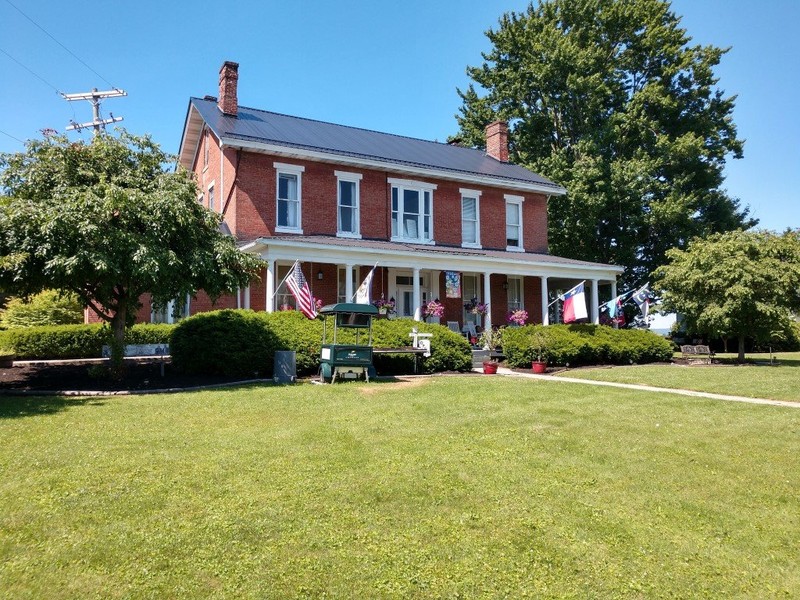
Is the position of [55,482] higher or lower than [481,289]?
lower

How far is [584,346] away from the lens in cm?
1800

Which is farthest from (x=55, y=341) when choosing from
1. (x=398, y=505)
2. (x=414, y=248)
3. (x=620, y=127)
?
(x=620, y=127)

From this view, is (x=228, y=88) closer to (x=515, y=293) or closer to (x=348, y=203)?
(x=348, y=203)

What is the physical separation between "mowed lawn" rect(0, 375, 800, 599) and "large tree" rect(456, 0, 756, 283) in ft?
84.2

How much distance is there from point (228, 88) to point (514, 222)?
13550 mm

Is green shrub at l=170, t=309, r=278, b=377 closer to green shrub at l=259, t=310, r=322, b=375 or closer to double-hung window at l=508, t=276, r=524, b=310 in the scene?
green shrub at l=259, t=310, r=322, b=375

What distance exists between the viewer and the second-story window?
26047mm

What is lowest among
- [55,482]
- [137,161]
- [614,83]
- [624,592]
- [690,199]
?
[624,592]

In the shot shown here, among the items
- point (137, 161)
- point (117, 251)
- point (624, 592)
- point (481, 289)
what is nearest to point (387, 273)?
point (481, 289)

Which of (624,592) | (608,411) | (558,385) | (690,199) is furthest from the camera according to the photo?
(690,199)

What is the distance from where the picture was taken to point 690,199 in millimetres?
30906

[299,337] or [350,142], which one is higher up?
[350,142]

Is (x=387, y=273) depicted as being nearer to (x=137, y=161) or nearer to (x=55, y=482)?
(x=137, y=161)

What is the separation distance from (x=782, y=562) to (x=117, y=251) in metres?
11.3
